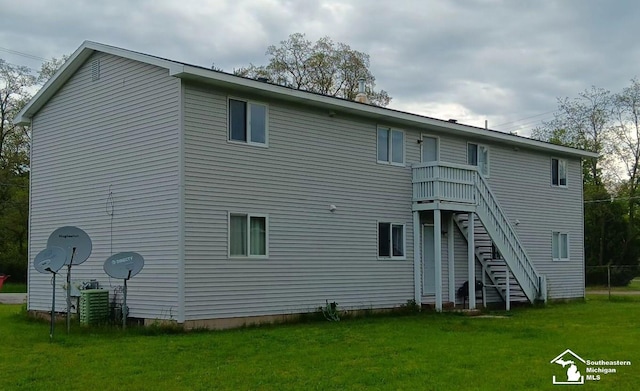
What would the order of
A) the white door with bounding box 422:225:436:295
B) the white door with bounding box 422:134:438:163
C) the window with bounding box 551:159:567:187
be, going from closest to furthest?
the white door with bounding box 422:225:436:295 < the white door with bounding box 422:134:438:163 < the window with bounding box 551:159:567:187

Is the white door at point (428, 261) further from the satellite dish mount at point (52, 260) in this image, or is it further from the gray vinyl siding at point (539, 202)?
the satellite dish mount at point (52, 260)

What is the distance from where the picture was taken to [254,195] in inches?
666

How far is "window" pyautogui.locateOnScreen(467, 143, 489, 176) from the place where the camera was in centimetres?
2337

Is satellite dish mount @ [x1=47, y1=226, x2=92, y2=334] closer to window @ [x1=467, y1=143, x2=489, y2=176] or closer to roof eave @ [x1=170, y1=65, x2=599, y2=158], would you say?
roof eave @ [x1=170, y1=65, x2=599, y2=158]

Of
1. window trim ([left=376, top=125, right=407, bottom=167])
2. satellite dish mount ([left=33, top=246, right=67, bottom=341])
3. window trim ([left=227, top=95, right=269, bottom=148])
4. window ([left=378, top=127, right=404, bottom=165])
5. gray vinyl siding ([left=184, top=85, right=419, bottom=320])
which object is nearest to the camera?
satellite dish mount ([left=33, top=246, right=67, bottom=341])

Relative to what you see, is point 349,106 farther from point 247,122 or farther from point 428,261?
point 428,261

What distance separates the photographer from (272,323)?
55.4 ft

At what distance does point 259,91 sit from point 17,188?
31.1 m

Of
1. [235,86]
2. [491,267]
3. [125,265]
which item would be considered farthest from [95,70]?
[491,267]

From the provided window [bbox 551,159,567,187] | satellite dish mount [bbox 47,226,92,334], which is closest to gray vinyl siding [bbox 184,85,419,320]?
satellite dish mount [bbox 47,226,92,334]

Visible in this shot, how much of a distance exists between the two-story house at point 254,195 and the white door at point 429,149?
0.06 metres

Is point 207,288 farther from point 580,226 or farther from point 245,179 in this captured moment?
point 580,226

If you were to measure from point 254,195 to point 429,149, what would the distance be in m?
7.20

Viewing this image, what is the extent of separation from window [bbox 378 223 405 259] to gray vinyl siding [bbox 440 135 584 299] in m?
3.24
